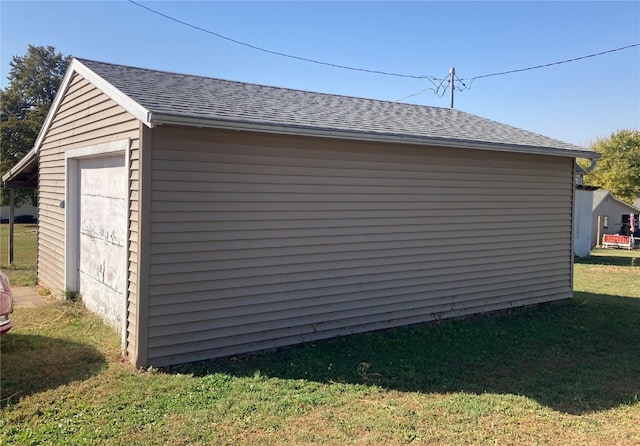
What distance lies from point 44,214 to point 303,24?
7224 mm

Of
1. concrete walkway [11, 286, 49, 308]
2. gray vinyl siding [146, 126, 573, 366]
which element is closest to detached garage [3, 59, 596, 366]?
gray vinyl siding [146, 126, 573, 366]

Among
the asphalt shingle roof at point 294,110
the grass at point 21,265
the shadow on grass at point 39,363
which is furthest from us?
the grass at point 21,265

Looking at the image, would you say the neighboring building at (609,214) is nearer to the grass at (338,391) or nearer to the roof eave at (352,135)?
the roof eave at (352,135)

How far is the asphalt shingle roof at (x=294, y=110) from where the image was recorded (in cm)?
522

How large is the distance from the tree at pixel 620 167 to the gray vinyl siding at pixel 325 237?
114 ft

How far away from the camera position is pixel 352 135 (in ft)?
19.0

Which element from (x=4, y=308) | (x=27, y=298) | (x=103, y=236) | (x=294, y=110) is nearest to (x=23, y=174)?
(x=27, y=298)

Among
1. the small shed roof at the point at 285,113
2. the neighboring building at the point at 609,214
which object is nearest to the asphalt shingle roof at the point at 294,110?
the small shed roof at the point at 285,113

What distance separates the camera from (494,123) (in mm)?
9602

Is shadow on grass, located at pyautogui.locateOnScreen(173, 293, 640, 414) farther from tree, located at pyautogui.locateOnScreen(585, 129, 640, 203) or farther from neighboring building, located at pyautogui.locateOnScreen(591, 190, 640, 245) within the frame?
tree, located at pyautogui.locateOnScreen(585, 129, 640, 203)

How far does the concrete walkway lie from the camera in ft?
24.5

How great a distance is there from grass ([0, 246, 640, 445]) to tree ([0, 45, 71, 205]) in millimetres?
27081

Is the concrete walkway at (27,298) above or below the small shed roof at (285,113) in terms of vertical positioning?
below

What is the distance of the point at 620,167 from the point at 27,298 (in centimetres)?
4221
